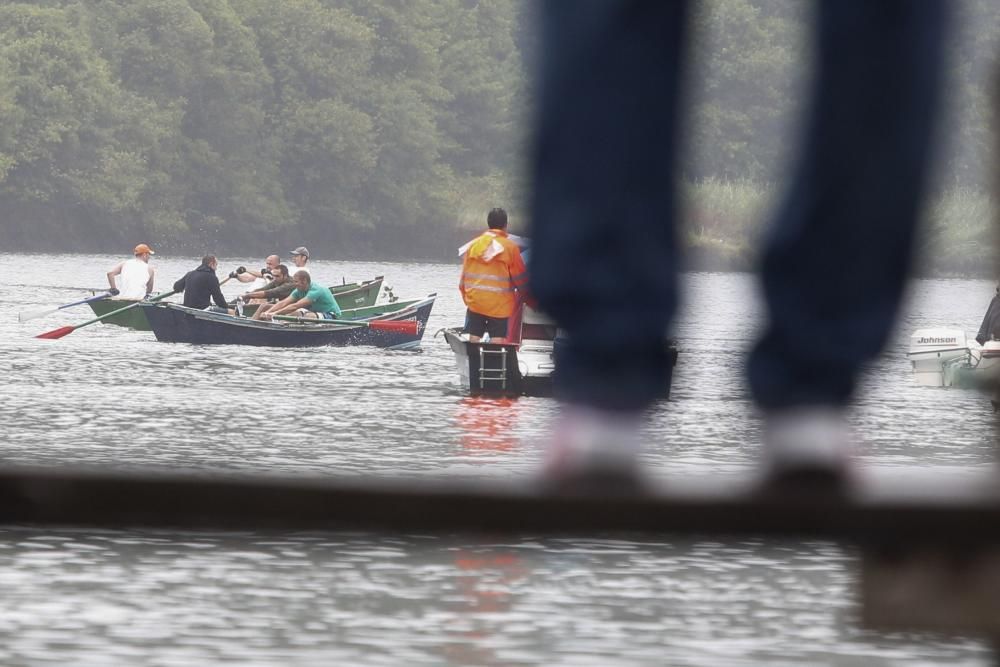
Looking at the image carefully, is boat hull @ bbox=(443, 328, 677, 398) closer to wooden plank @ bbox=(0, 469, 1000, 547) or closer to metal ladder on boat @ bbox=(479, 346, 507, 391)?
metal ladder on boat @ bbox=(479, 346, 507, 391)

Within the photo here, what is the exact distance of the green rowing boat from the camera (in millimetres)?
35500

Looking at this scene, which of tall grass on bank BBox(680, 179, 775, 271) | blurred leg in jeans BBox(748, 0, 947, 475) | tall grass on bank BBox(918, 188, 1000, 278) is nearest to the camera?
blurred leg in jeans BBox(748, 0, 947, 475)

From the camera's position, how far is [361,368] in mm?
31578

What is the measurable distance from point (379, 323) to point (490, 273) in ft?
44.0

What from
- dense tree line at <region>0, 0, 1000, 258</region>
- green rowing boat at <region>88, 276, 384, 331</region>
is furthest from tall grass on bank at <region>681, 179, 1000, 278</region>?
dense tree line at <region>0, 0, 1000, 258</region>

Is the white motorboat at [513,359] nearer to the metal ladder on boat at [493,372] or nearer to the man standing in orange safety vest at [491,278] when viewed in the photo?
the metal ladder on boat at [493,372]

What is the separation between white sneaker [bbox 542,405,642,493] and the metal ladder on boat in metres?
22.1

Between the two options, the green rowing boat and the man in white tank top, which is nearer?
the man in white tank top

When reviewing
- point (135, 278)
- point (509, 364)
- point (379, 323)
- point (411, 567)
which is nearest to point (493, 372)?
point (509, 364)

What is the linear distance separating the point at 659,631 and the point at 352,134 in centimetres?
9160

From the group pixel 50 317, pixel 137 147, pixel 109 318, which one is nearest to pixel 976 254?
pixel 137 147

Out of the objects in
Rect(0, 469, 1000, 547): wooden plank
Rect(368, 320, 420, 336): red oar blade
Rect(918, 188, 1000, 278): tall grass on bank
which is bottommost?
Rect(0, 469, 1000, 547): wooden plank

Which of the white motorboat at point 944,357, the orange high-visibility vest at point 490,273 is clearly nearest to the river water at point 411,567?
the white motorboat at point 944,357

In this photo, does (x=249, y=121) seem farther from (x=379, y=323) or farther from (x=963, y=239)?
(x=379, y=323)
